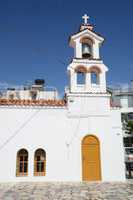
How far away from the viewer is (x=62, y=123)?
14594mm

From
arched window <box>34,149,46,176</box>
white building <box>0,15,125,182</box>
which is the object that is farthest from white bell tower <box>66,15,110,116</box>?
arched window <box>34,149,46,176</box>

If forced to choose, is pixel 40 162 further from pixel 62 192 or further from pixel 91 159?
pixel 62 192

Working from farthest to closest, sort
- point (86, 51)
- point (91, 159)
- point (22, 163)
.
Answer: point (86, 51), point (91, 159), point (22, 163)

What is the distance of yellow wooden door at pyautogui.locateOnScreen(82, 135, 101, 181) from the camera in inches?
556

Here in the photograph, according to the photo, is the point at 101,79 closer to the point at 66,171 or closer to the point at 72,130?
the point at 72,130

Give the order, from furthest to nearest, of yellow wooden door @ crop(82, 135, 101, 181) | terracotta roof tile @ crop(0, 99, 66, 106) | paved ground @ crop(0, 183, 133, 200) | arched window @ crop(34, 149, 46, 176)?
terracotta roof tile @ crop(0, 99, 66, 106)
yellow wooden door @ crop(82, 135, 101, 181)
arched window @ crop(34, 149, 46, 176)
paved ground @ crop(0, 183, 133, 200)

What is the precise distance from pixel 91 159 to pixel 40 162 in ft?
9.83

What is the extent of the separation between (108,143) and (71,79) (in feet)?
14.8

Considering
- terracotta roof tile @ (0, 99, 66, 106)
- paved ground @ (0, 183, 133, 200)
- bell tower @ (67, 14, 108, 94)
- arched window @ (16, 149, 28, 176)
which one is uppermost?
bell tower @ (67, 14, 108, 94)

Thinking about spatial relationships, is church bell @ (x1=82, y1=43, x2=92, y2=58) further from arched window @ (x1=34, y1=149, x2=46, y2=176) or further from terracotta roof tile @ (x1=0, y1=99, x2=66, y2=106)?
arched window @ (x1=34, y1=149, x2=46, y2=176)

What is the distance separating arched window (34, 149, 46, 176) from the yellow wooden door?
2312mm

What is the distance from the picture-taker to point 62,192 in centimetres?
1077

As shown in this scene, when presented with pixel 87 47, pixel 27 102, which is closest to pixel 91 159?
pixel 27 102

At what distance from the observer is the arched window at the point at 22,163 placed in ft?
45.4
